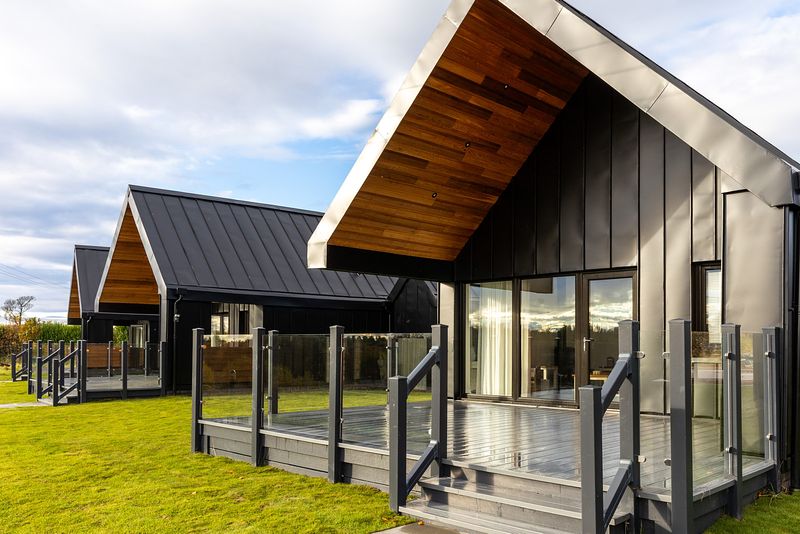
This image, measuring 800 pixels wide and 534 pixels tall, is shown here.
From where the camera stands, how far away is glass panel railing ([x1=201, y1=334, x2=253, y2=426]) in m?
8.97

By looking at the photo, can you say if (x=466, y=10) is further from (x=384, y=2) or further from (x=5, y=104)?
(x=5, y=104)

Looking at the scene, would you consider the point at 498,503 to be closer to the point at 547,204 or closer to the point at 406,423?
the point at 406,423

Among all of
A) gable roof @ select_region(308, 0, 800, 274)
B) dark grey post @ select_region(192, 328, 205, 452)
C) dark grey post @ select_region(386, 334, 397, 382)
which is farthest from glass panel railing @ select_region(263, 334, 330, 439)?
gable roof @ select_region(308, 0, 800, 274)

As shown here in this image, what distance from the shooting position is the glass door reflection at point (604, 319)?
32.8 ft

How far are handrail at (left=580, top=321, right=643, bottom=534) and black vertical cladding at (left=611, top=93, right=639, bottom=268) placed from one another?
15.7 feet

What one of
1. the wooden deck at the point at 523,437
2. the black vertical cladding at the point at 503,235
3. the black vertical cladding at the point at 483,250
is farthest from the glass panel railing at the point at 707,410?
the black vertical cladding at the point at 483,250

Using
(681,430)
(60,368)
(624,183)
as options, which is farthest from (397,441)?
(60,368)

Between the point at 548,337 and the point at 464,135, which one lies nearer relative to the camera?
the point at 464,135

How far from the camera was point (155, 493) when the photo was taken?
7.23m

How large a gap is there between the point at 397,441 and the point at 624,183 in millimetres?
5351

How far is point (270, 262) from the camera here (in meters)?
20.0

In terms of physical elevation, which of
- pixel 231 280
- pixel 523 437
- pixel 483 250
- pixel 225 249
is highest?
pixel 225 249

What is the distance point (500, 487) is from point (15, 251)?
89.1 metres

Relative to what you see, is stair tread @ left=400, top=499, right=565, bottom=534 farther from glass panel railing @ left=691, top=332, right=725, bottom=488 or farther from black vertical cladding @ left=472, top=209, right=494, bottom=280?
black vertical cladding @ left=472, top=209, right=494, bottom=280
